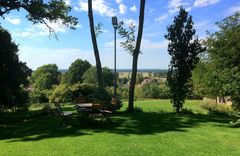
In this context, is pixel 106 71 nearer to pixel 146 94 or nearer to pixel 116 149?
pixel 146 94

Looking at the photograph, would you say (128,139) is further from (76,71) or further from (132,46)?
(76,71)

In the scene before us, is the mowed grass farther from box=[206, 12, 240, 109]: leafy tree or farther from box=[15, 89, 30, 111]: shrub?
box=[15, 89, 30, 111]: shrub

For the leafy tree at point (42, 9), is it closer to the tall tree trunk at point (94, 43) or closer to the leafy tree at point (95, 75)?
the tall tree trunk at point (94, 43)

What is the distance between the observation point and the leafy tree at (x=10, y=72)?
843 inches

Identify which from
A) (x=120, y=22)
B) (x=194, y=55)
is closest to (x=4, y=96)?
(x=120, y=22)

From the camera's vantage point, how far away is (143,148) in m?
8.66

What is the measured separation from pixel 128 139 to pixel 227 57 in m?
17.1

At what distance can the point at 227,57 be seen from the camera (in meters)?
25.1

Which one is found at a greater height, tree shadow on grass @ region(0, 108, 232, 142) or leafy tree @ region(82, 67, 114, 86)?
leafy tree @ region(82, 67, 114, 86)

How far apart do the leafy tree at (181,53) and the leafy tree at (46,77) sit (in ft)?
192

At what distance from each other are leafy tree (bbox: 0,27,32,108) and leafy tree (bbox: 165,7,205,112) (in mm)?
9819

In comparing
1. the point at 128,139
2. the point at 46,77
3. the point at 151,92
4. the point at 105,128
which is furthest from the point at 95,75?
the point at 128,139

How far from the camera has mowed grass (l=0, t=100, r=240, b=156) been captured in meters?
8.53

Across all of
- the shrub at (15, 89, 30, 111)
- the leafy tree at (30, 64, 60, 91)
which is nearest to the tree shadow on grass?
the shrub at (15, 89, 30, 111)
